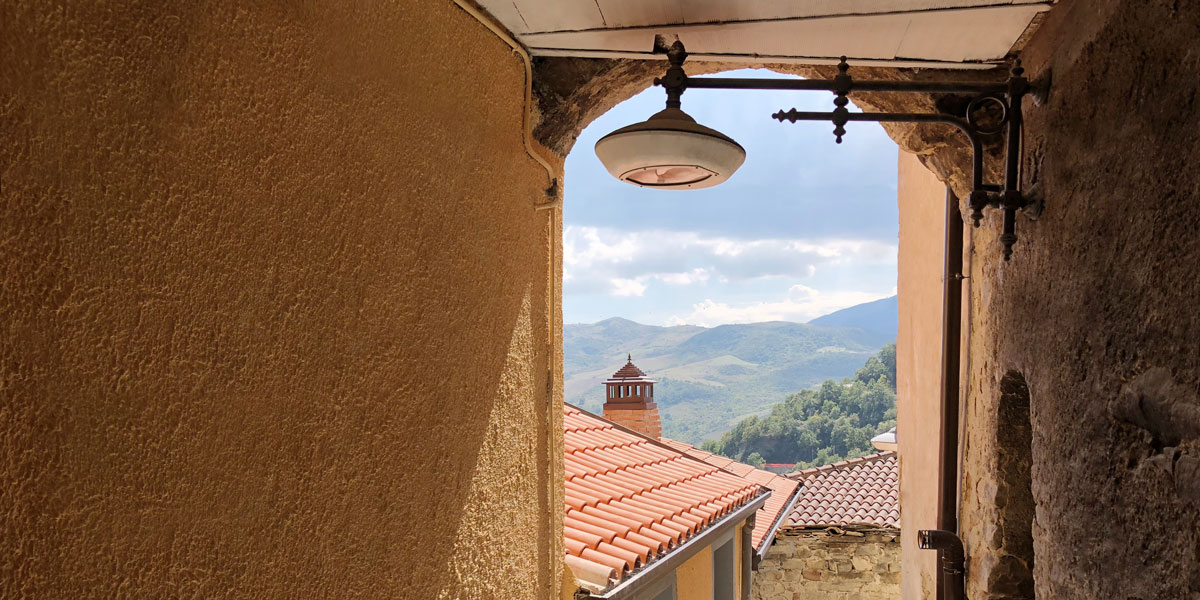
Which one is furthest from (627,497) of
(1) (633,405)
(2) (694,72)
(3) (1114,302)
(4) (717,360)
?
(4) (717,360)

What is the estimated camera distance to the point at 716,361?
378 feet

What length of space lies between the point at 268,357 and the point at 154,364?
284mm

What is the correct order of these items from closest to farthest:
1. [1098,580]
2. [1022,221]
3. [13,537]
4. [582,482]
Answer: [13,537] → [1098,580] → [1022,221] → [582,482]

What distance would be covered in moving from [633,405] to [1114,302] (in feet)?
31.8

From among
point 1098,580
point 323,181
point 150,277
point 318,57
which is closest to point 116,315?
point 150,277

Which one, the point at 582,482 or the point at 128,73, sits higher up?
the point at 128,73

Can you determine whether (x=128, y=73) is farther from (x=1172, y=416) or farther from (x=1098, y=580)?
(x=1098, y=580)

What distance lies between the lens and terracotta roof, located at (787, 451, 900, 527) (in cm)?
1098

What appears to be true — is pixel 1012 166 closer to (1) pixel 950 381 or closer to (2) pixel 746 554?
(1) pixel 950 381

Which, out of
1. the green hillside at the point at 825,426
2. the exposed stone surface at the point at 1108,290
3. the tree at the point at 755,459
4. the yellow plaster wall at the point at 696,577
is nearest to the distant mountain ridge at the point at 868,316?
the green hillside at the point at 825,426

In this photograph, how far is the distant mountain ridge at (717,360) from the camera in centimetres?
9450

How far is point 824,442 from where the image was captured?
61.4 meters

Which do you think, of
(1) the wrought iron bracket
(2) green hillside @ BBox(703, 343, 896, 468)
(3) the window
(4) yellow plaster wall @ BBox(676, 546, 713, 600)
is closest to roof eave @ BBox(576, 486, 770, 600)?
(4) yellow plaster wall @ BBox(676, 546, 713, 600)

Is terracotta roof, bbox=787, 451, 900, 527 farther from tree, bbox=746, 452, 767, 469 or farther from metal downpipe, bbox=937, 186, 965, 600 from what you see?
tree, bbox=746, 452, 767, 469
